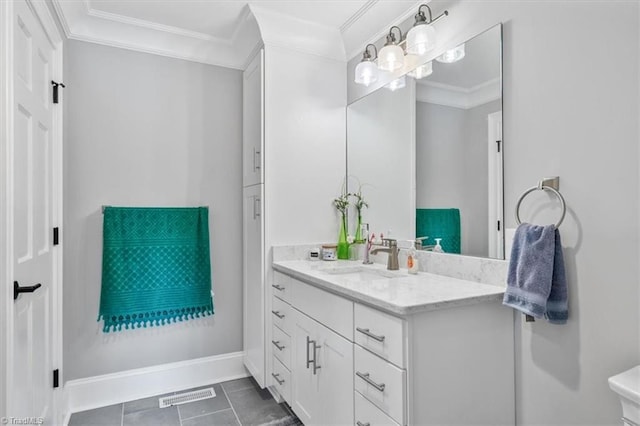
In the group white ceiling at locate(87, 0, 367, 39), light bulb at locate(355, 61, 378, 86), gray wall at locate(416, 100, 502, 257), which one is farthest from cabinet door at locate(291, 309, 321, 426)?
white ceiling at locate(87, 0, 367, 39)

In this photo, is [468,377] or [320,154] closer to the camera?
[468,377]

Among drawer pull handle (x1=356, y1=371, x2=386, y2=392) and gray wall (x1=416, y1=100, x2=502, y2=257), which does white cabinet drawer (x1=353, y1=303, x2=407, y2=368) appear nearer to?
drawer pull handle (x1=356, y1=371, x2=386, y2=392)

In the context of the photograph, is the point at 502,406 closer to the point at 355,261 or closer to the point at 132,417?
the point at 355,261

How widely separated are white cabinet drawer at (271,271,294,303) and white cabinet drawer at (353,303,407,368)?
2.36 ft

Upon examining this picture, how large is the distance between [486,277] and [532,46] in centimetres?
98

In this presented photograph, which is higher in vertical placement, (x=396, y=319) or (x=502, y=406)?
(x=396, y=319)

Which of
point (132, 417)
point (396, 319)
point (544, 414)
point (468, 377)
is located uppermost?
point (396, 319)

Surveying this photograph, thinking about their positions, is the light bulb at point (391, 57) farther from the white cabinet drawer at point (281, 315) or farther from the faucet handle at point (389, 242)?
the white cabinet drawer at point (281, 315)

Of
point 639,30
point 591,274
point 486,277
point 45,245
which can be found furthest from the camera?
point 45,245

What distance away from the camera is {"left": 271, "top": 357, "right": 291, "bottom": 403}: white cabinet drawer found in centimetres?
215

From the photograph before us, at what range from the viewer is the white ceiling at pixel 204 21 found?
2.23m

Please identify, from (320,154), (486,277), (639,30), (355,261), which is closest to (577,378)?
(486,277)

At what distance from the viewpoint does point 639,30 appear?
116cm

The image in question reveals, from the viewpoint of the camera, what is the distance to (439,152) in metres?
2.00
